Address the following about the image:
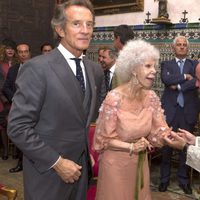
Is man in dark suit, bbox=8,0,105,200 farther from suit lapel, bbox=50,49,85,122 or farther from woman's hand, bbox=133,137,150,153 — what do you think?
woman's hand, bbox=133,137,150,153

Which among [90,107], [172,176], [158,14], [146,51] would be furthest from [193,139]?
[158,14]

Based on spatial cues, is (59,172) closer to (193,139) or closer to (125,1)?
(193,139)

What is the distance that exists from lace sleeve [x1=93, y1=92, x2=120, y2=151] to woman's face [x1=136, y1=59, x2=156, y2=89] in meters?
0.23

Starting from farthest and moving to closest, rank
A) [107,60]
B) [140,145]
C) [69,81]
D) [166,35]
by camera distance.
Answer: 1. [166,35]
2. [107,60]
3. [140,145]
4. [69,81]

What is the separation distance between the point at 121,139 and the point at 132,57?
66 cm

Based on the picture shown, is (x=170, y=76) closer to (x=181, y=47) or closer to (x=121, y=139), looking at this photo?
(x=181, y=47)

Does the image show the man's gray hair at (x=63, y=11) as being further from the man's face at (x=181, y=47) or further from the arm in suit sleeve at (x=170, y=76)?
the man's face at (x=181, y=47)

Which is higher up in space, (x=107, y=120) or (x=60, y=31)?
(x=60, y=31)

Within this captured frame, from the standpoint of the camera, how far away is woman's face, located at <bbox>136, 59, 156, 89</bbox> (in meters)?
2.91

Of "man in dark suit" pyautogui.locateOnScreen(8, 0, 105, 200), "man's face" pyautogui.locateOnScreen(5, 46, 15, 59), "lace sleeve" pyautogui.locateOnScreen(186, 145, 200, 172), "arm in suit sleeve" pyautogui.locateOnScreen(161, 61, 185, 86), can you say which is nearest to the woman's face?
"lace sleeve" pyautogui.locateOnScreen(186, 145, 200, 172)

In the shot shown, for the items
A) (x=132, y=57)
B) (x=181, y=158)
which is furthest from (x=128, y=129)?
(x=181, y=158)

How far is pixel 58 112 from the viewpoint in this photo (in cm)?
207

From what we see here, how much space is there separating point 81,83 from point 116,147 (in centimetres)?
88

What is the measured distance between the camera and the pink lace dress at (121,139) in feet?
9.55
